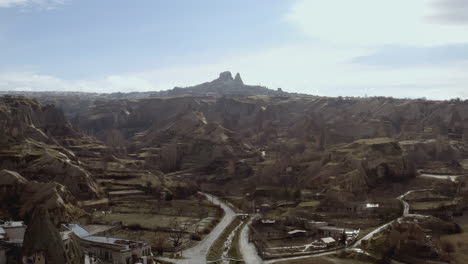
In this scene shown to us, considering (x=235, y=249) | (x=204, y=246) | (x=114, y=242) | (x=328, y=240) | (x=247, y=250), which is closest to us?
(x=114, y=242)

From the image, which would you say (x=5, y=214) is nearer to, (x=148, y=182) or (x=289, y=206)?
(x=148, y=182)

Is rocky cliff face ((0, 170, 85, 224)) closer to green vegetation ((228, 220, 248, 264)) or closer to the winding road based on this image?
the winding road

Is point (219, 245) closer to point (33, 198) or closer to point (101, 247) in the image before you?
point (101, 247)

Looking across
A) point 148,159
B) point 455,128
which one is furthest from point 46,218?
point 455,128

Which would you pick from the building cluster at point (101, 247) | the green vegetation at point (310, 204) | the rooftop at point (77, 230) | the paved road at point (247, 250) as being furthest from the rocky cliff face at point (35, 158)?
the green vegetation at point (310, 204)

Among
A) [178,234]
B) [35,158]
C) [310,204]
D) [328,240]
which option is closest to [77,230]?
[178,234]

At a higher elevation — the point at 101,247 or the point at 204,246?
the point at 101,247

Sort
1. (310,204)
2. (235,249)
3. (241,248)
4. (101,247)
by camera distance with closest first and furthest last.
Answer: (101,247) < (235,249) < (241,248) < (310,204)

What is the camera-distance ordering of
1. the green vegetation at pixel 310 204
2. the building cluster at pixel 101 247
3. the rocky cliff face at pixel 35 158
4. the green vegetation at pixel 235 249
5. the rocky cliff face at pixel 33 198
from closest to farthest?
1. the building cluster at pixel 101 247
2. the green vegetation at pixel 235 249
3. the rocky cliff face at pixel 33 198
4. the green vegetation at pixel 310 204
5. the rocky cliff face at pixel 35 158

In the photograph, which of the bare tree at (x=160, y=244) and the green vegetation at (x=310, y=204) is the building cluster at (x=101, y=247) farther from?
the green vegetation at (x=310, y=204)
